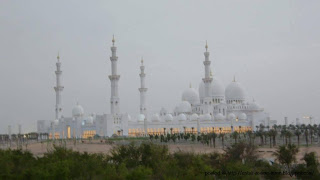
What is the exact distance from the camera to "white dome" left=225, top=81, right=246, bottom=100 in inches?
4031

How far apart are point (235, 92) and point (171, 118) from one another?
51.0ft

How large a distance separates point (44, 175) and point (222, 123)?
7406 cm

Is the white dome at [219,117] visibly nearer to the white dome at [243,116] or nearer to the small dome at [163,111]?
the white dome at [243,116]

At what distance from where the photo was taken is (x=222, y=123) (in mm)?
92562

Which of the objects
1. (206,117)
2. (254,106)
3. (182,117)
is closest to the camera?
(206,117)

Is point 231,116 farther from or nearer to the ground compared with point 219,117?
farther from the ground

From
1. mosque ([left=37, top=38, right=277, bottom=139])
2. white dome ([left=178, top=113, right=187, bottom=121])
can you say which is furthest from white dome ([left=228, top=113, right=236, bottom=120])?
white dome ([left=178, top=113, right=187, bottom=121])

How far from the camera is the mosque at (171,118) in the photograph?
86.0m

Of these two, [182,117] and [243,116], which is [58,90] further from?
[243,116]

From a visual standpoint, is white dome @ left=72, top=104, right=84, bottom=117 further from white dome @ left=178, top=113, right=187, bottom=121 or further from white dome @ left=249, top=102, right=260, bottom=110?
white dome @ left=249, top=102, right=260, bottom=110

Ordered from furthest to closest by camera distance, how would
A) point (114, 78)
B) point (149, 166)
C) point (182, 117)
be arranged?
point (182, 117) → point (114, 78) → point (149, 166)

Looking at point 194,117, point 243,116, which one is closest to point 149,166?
point 194,117

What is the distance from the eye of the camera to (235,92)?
335 ft

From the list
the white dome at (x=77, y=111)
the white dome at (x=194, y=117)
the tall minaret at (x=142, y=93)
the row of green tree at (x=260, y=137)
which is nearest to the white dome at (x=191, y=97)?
the white dome at (x=194, y=117)
